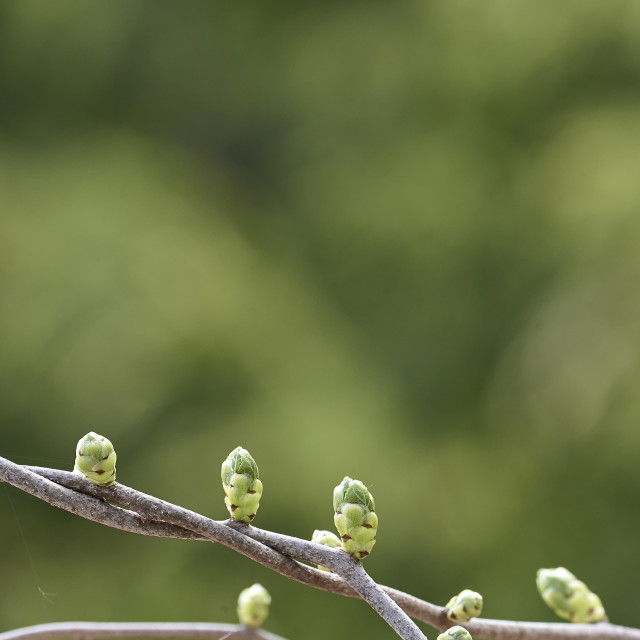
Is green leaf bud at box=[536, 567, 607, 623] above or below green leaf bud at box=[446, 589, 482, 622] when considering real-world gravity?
above

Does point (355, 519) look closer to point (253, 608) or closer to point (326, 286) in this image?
point (253, 608)

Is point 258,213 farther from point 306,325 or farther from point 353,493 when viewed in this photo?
point 353,493

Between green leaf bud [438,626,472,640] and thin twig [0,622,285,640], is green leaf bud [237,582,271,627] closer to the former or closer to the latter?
thin twig [0,622,285,640]

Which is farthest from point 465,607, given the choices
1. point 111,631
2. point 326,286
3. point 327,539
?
point 326,286

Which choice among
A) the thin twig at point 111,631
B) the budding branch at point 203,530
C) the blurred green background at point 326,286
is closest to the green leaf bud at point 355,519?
the budding branch at point 203,530

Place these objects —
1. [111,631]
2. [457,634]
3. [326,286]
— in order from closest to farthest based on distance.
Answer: [457,634] → [111,631] → [326,286]

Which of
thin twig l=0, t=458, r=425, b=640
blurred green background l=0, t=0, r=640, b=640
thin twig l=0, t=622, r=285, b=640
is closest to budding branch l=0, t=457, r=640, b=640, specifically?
thin twig l=0, t=458, r=425, b=640
